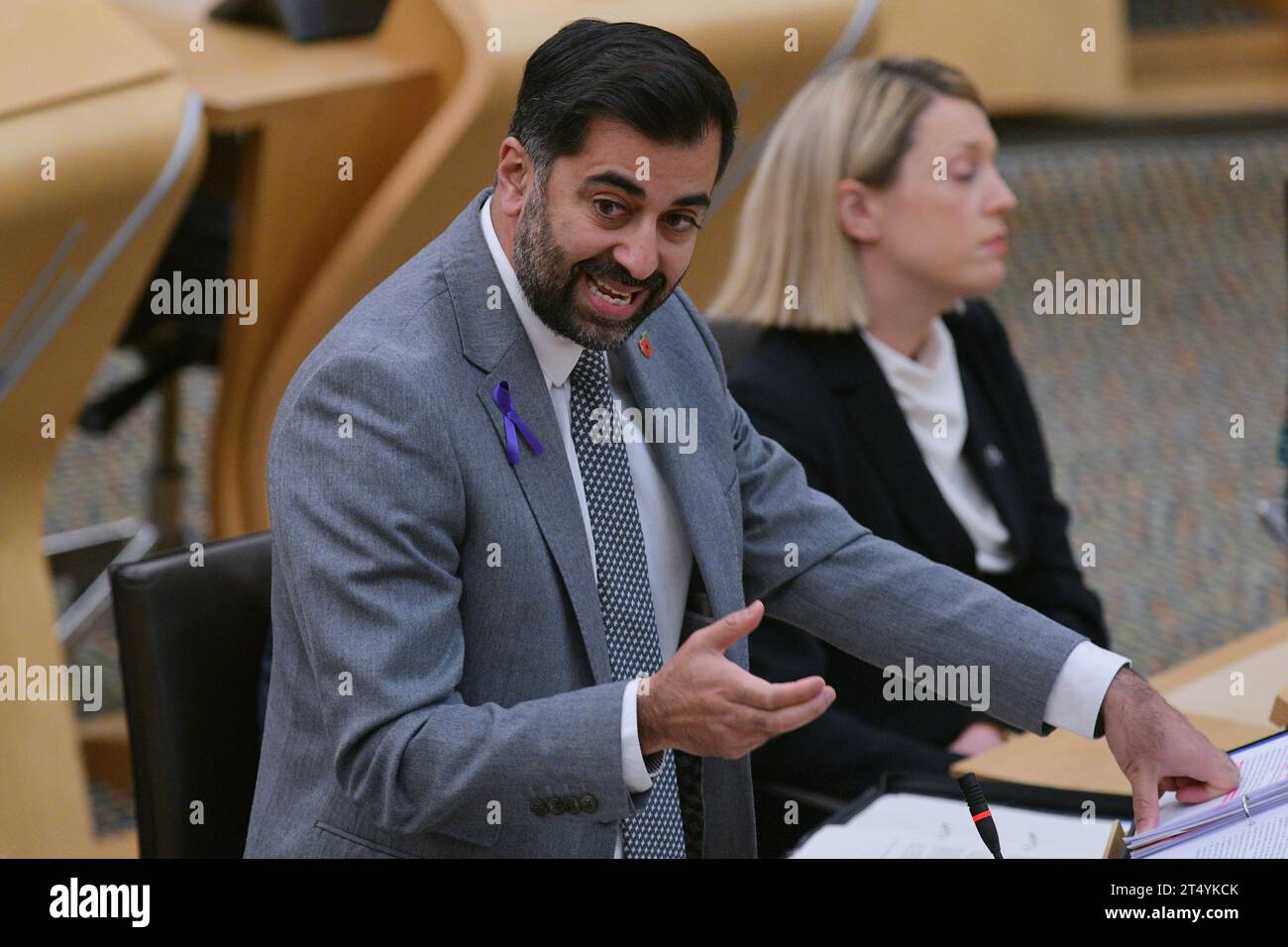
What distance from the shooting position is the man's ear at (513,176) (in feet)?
4.61

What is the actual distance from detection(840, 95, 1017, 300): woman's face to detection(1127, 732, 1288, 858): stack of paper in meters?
1.06

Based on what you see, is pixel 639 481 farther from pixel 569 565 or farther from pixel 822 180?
pixel 822 180

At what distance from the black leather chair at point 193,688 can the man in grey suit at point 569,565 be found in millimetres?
202

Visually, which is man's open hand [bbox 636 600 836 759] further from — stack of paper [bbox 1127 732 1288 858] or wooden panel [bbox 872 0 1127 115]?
wooden panel [bbox 872 0 1127 115]

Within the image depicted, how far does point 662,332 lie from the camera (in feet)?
5.41

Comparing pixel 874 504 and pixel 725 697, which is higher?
pixel 874 504

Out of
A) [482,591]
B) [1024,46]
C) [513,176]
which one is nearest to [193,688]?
[482,591]

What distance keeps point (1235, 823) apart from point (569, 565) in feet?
1.76

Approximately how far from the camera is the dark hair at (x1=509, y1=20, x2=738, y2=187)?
4.38 feet

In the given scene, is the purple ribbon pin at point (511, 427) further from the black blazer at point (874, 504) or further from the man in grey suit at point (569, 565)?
the black blazer at point (874, 504)

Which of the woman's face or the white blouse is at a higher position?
the woman's face

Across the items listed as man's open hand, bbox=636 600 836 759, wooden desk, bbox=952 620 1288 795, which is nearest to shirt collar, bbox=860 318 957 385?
wooden desk, bbox=952 620 1288 795

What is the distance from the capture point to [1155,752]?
56.7 inches
